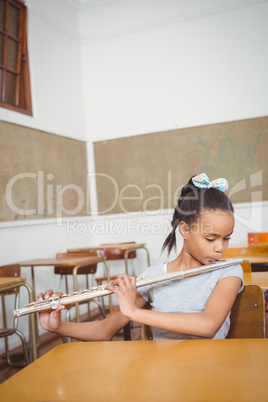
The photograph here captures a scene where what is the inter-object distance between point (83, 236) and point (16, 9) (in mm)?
2482

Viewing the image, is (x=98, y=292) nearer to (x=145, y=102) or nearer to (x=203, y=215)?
(x=203, y=215)

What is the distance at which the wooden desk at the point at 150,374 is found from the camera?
2.13 ft

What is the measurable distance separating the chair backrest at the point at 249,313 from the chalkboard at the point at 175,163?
3565 millimetres

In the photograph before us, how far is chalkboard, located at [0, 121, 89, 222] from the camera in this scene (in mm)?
3660

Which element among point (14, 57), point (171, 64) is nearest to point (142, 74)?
point (171, 64)

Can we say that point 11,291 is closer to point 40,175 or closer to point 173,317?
point 40,175

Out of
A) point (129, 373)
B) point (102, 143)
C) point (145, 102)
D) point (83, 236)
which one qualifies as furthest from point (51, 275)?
point (129, 373)

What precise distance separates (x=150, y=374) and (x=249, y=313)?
0.58m

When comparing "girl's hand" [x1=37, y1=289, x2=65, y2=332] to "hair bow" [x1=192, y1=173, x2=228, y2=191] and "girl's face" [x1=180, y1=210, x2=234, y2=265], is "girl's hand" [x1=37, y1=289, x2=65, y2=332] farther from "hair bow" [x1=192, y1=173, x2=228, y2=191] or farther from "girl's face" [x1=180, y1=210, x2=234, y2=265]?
"hair bow" [x1=192, y1=173, x2=228, y2=191]

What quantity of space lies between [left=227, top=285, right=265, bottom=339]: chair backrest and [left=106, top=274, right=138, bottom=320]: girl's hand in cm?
36

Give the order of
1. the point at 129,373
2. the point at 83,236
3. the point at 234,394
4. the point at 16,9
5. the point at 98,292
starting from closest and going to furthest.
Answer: the point at 234,394
the point at 129,373
the point at 98,292
the point at 16,9
the point at 83,236

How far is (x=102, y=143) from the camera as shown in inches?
203

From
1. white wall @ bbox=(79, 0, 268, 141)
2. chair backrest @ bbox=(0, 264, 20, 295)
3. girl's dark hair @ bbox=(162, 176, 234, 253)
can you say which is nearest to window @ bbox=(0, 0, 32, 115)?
white wall @ bbox=(79, 0, 268, 141)

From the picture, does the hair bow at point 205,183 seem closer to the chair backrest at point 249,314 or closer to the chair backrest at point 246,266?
the chair backrest at point 249,314
